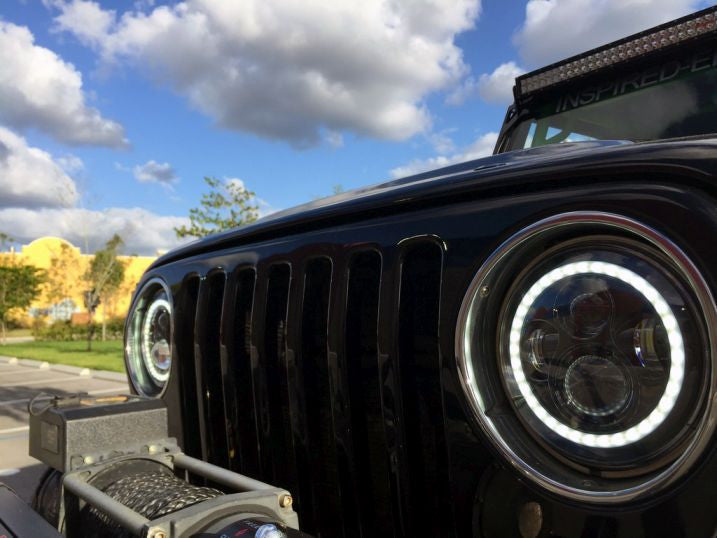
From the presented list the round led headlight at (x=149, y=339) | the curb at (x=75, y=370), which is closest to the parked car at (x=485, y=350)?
the round led headlight at (x=149, y=339)

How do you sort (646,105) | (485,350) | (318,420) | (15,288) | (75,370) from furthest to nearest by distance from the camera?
(15,288) < (75,370) < (646,105) < (318,420) < (485,350)

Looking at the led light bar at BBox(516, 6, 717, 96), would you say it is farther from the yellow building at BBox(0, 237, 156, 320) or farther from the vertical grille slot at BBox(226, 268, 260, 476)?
the yellow building at BBox(0, 237, 156, 320)

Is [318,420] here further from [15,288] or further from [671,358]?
[15,288]

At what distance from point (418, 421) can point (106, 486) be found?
0.81m

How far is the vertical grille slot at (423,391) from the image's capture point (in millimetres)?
1167

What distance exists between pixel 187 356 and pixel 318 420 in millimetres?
653

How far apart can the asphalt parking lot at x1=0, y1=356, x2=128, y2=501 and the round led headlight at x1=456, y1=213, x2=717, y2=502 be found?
5.69 ft

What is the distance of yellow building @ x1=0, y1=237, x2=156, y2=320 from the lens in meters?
40.1

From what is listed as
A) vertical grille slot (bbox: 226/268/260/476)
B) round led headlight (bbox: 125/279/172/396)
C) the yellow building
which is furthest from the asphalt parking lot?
the yellow building

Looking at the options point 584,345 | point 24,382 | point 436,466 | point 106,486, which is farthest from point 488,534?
point 24,382

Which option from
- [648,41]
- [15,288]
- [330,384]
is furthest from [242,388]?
[15,288]

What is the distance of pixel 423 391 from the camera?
119 centimetres

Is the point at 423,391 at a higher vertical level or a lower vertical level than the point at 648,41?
lower

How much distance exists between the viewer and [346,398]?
1311 millimetres
